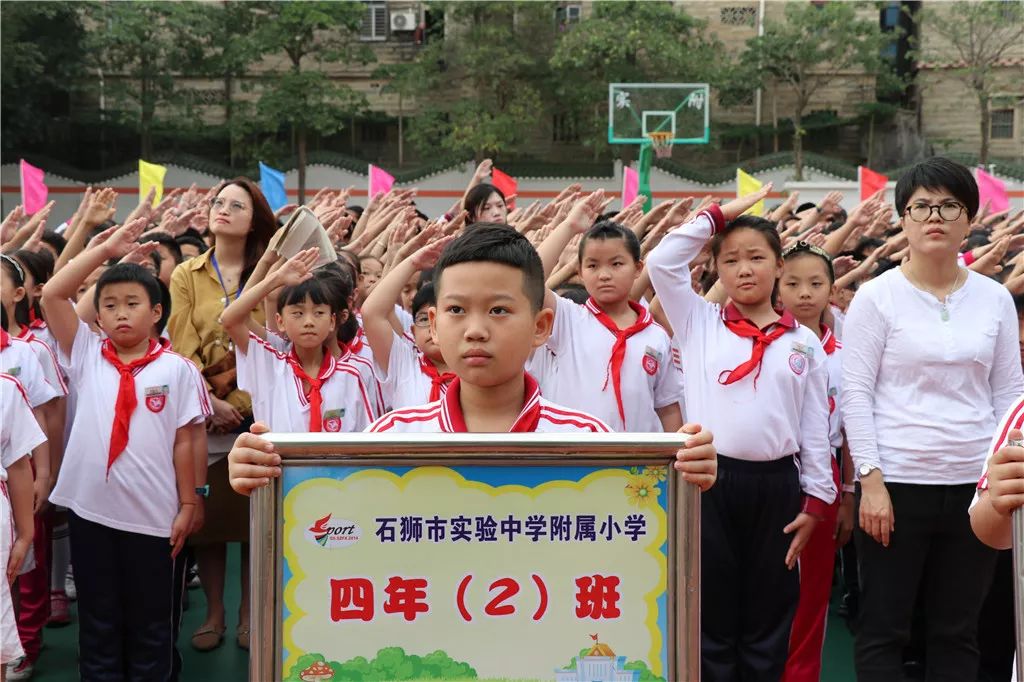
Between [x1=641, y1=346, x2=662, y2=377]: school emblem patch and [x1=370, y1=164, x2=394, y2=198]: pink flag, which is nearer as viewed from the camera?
[x1=641, y1=346, x2=662, y2=377]: school emblem patch

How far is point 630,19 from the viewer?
83.9 ft

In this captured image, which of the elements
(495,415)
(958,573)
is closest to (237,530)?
(495,415)

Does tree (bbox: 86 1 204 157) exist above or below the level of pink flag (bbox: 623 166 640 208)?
above

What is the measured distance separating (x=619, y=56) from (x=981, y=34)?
32.3ft

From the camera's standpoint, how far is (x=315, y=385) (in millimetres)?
3713

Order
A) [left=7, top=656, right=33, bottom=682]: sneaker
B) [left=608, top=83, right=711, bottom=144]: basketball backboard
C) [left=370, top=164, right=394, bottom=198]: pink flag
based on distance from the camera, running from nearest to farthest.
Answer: [left=7, top=656, right=33, bottom=682]: sneaker, [left=370, top=164, right=394, bottom=198]: pink flag, [left=608, top=83, right=711, bottom=144]: basketball backboard

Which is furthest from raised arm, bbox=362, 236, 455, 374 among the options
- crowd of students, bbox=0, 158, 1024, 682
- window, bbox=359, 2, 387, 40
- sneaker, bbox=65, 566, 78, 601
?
window, bbox=359, 2, 387, 40

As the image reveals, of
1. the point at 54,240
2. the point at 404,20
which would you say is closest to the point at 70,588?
the point at 54,240

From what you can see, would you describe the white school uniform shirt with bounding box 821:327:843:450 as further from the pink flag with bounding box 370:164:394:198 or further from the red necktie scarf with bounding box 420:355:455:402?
the pink flag with bounding box 370:164:394:198

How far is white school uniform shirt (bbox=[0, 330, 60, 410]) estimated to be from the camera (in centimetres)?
364

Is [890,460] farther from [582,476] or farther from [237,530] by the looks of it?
[237,530]

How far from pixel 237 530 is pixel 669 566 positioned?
273cm

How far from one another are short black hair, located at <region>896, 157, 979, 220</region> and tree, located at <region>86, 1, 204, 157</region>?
24001 millimetres

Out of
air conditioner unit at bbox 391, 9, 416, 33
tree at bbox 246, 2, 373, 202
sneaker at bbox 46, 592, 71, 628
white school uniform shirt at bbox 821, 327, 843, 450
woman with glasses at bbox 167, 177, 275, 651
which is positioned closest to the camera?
white school uniform shirt at bbox 821, 327, 843, 450
